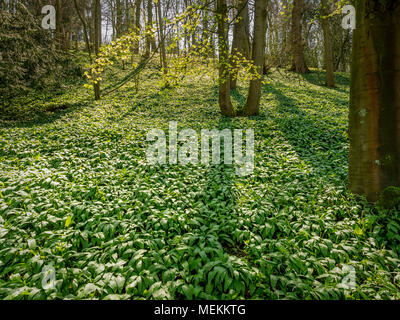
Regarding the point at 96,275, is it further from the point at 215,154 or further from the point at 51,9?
the point at 51,9

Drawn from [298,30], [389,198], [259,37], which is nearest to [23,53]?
[259,37]

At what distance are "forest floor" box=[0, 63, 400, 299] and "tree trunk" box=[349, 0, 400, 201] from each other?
0.60 metres

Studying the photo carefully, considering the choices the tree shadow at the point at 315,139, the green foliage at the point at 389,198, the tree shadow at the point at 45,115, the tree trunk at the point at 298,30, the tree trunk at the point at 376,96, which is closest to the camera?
the tree trunk at the point at 376,96

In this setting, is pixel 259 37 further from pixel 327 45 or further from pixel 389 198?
pixel 327 45

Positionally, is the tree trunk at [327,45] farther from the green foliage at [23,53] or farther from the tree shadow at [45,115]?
the tree shadow at [45,115]

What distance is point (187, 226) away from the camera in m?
3.27

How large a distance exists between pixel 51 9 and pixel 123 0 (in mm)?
12433

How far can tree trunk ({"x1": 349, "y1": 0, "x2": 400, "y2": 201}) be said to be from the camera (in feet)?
9.86

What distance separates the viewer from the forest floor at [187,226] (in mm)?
2346

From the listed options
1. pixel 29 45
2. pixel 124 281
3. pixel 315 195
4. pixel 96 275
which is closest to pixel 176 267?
pixel 124 281

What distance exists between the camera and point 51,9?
561 inches

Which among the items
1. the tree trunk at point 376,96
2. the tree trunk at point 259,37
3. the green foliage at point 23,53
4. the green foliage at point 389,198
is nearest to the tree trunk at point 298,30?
the tree trunk at point 259,37

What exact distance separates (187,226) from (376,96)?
3.48 m

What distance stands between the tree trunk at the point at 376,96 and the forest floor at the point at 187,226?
604 millimetres
